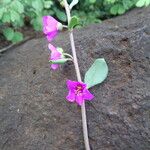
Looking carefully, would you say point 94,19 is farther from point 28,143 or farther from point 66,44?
point 28,143

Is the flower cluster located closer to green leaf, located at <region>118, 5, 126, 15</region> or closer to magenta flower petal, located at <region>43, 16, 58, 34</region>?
magenta flower petal, located at <region>43, 16, 58, 34</region>

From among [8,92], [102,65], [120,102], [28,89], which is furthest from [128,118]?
[8,92]

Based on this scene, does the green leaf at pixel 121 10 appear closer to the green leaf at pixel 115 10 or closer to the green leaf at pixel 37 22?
the green leaf at pixel 115 10

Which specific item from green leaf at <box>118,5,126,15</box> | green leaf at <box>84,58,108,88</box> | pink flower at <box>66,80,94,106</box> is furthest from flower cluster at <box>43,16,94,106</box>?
green leaf at <box>118,5,126,15</box>

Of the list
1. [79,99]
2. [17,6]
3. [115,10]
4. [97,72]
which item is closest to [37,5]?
[17,6]

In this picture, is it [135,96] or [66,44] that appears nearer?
[135,96]
